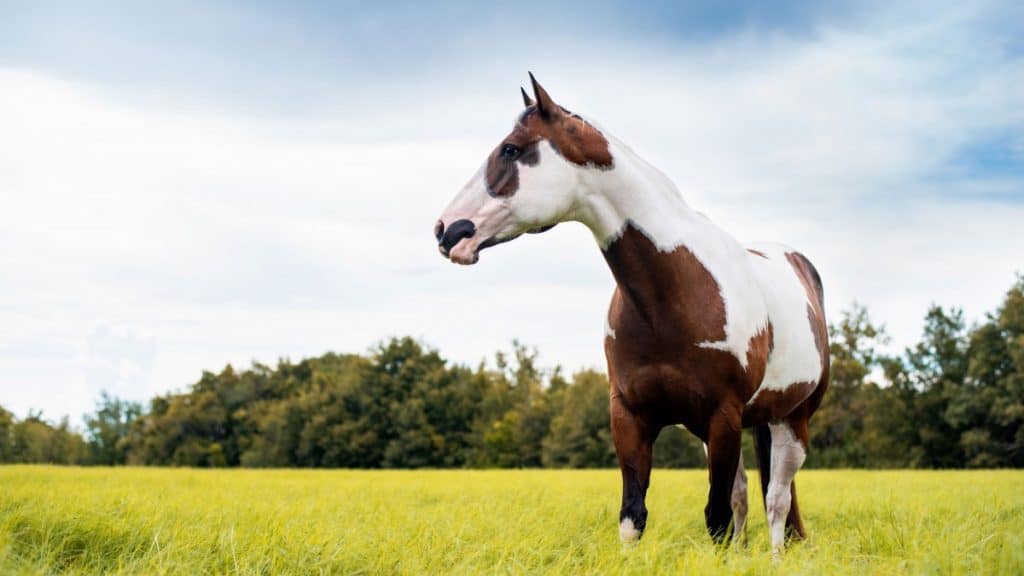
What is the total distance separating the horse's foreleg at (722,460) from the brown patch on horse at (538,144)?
1.71m

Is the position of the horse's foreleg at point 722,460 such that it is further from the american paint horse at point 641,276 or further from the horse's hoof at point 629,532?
the horse's hoof at point 629,532

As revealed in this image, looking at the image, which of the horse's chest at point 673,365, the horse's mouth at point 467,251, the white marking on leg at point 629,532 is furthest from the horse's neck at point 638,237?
the white marking on leg at point 629,532

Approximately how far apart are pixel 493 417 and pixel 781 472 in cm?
4928

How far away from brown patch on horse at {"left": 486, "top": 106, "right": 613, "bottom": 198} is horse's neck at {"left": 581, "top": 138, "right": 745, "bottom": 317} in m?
0.18

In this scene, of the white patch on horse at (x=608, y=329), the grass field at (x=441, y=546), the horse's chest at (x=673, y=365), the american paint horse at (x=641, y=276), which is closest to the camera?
the grass field at (x=441, y=546)

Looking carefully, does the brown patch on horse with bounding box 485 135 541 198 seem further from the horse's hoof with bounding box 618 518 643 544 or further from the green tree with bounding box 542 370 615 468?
the green tree with bounding box 542 370 615 468

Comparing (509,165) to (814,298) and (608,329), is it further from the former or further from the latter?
(814,298)

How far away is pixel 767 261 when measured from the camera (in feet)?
20.7

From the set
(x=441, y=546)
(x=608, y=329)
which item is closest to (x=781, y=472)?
(x=608, y=329)

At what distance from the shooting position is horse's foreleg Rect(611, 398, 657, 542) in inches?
187

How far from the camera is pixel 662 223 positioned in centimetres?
480

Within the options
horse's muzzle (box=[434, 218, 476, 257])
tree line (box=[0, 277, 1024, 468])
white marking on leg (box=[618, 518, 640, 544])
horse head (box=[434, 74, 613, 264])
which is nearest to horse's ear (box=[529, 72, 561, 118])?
horse head (box=[434, 74, 613, 264])

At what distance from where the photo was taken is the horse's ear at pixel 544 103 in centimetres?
438

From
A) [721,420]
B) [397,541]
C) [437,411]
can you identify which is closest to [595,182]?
[721,420]
